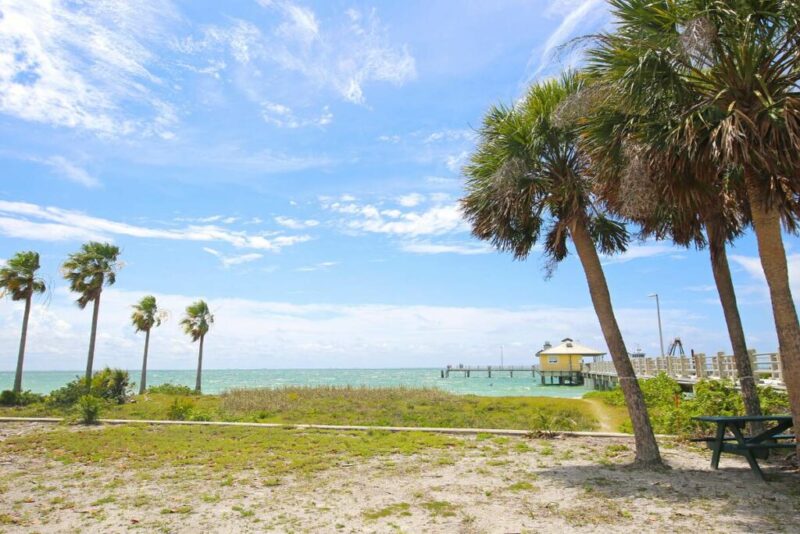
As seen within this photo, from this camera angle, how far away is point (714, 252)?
885 cm

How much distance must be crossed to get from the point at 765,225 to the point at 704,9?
257cm

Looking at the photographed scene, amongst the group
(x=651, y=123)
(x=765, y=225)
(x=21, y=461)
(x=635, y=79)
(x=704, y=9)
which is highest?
(x=704, y=9)

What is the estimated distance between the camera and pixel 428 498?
6.51 meters

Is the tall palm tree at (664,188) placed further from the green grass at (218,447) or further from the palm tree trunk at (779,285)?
the green grass at (218,447)

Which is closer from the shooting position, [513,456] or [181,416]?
[513,456]

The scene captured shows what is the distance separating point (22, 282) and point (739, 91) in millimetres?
30726

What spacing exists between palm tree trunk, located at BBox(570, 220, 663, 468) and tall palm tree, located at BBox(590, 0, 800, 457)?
2.21 m

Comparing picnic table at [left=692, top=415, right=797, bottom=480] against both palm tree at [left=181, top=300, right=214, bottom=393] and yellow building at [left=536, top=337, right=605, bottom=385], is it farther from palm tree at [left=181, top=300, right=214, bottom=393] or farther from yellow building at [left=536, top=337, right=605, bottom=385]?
yellow building at [left=536, top=337, right=605, bottom=385]

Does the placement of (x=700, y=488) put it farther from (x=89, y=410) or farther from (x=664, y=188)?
(x=89, y=410)

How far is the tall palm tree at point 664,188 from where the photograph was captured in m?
6.59

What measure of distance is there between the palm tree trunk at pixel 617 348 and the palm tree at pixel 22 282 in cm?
2789

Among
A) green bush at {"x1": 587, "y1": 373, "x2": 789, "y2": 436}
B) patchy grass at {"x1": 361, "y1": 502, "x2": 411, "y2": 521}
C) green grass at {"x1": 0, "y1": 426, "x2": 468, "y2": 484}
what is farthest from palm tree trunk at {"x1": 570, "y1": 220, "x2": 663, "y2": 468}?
patchy grass at {"x1": 361, "y1": 502, "x2": 411, "y2": 521}

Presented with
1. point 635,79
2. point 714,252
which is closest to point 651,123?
point 635,79

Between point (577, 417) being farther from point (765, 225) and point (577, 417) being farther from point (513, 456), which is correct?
point (765, 225)
